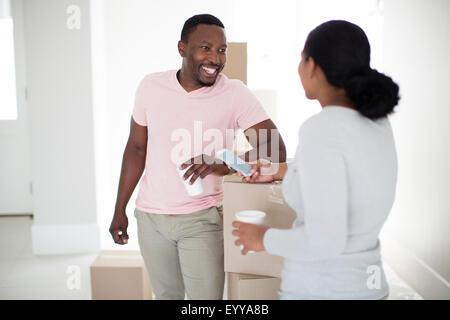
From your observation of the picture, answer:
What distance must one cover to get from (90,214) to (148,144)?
1924mm

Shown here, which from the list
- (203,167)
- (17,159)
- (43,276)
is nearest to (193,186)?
(203,167)

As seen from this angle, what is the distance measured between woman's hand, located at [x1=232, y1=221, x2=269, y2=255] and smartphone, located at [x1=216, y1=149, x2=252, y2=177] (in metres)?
0.26

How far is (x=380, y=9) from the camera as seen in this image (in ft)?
11.2

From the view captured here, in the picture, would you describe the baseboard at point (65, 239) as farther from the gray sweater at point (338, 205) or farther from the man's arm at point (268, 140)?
the gray sweater at point (338, 205)

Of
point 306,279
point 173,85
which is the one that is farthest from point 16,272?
point 306,279

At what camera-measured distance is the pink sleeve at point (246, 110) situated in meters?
1.39

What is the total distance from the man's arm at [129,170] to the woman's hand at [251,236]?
25.5 inches

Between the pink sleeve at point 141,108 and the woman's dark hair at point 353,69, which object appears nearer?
the woman's dark hair at point 353,69

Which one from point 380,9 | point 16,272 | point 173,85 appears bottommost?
point 16,272

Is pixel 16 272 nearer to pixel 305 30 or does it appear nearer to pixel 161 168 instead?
pixel 161 168

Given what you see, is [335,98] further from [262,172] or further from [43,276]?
[43,276]
